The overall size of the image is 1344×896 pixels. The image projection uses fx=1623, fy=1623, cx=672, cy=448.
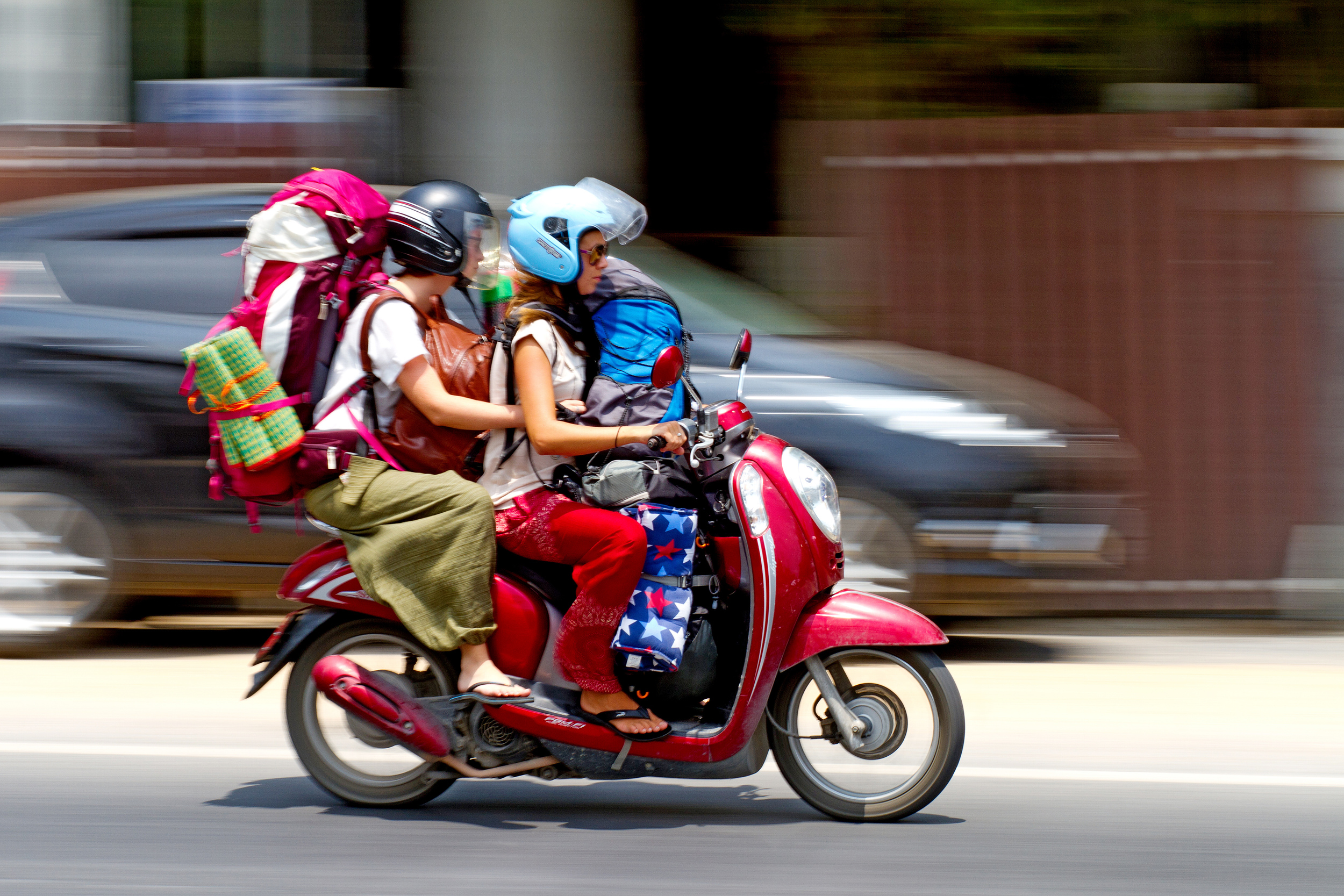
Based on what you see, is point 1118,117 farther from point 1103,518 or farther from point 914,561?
point 914,561

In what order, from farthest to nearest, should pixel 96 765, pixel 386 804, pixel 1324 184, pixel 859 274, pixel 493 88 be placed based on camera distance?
pixel 493 88, pixel 859 274, pixel 1324 184, pixel 96 765, pixel 386 804

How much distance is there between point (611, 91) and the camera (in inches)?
417

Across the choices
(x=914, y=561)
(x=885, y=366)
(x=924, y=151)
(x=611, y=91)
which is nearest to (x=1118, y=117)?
(x=924, y=151)

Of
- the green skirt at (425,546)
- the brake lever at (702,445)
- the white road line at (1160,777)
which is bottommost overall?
the white road line at (1160,777)

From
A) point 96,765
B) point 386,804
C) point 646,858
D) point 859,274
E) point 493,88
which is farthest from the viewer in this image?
point 493,88

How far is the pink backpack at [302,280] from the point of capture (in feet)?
14.0

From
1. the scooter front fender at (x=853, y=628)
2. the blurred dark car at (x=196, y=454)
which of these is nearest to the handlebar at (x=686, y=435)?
the scooter front fender at (x=853, y=628)

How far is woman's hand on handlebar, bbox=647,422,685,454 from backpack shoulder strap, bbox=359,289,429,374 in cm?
76

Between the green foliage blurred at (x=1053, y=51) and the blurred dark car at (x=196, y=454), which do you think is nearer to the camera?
the blurred dark car at (x=196, y=454)

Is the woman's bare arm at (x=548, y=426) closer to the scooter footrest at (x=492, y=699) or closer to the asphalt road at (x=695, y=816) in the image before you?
the scooter footrest at (x=492, y=699)

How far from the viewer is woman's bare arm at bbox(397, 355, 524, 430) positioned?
4.28m

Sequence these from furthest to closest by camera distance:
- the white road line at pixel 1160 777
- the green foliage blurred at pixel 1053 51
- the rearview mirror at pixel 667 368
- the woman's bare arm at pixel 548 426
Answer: the green foliage blurred at pixel 1053 51 → the white road line at pixel 1160 777 → the woman's bare arm at pixel 548 426 → the rearview mirror at pixel 667 368

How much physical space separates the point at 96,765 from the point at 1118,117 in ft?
18.3

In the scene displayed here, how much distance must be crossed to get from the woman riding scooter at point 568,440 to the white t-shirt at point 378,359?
251mm
